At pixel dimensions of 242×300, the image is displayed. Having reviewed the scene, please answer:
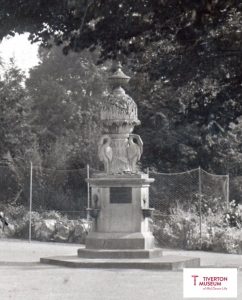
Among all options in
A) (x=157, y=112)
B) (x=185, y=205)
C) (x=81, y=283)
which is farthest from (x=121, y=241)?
(x=157, y=112)

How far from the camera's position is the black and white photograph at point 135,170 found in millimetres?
13359

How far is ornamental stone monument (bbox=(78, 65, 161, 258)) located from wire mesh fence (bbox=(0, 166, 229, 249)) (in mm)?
5774

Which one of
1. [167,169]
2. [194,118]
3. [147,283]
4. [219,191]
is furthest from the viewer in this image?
[167,169]

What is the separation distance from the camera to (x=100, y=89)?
201 feet

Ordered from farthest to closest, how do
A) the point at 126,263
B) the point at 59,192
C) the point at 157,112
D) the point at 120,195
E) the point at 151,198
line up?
the point at 157,112
the point at 59,192
the point at 151,198
the point at 120,195
the point at 126,263

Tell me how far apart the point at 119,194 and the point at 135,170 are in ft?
2.96

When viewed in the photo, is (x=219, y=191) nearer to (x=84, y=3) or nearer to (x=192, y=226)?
(x=192, y=226)

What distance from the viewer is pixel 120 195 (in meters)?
16.9

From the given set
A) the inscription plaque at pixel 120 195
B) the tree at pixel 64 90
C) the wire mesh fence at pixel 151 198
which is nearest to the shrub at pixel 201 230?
the wire mesh fence at pixel 151 198

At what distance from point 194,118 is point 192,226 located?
3.11 metres

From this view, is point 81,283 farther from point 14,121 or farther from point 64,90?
point 64,90

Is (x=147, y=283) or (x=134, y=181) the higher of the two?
(x=134, y=181)

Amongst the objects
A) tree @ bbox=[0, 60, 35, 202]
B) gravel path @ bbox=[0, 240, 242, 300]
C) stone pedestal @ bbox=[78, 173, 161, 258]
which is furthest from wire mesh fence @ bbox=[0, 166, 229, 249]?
stone pedestal @ bbox=[78, 173, 161, 258]

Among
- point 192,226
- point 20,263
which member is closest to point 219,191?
point 192,226
